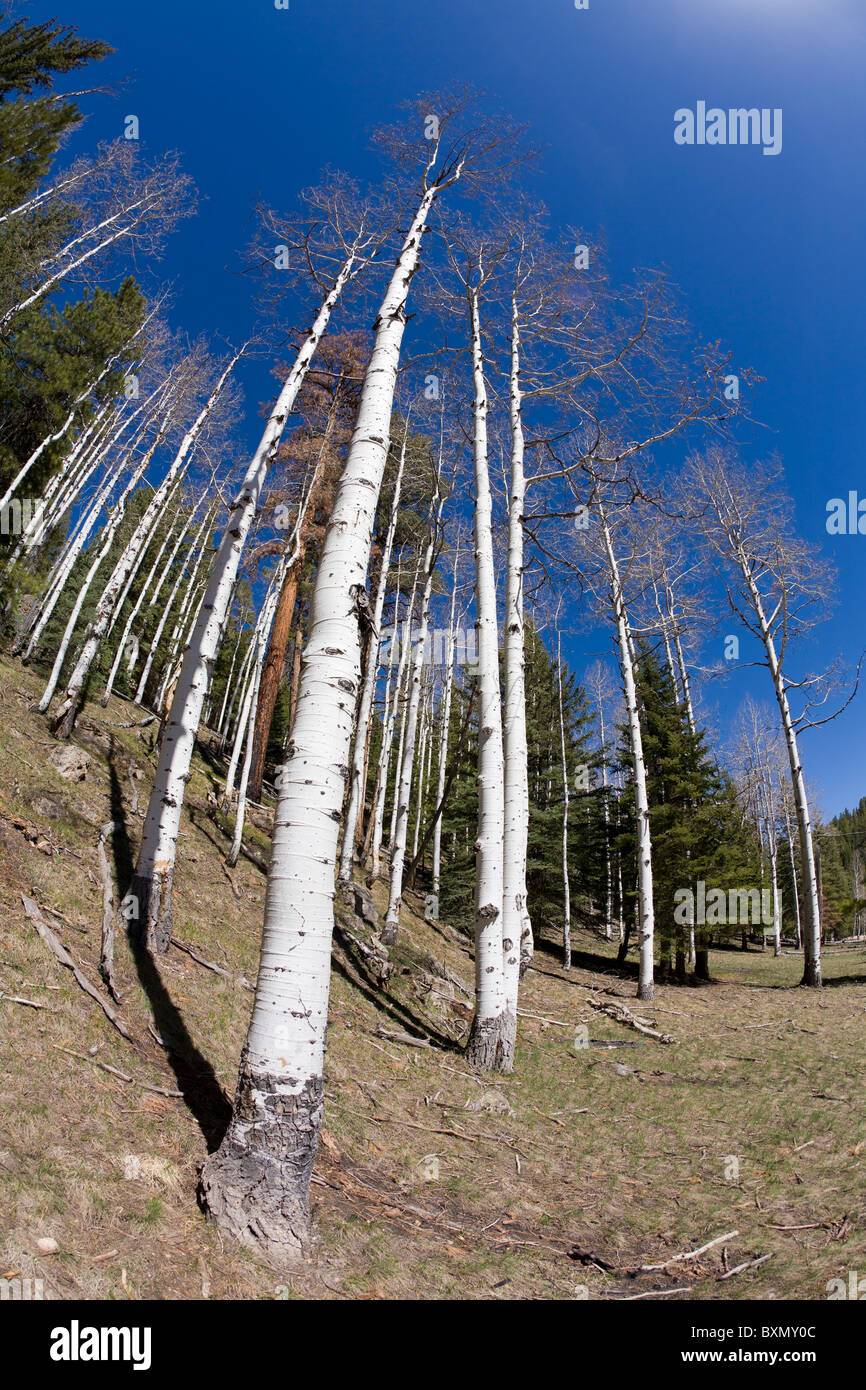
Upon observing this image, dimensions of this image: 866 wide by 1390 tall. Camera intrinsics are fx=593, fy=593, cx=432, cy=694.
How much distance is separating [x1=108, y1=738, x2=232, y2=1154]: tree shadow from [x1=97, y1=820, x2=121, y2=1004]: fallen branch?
25 cm

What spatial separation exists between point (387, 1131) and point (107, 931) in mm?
2860

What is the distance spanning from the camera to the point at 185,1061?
4332 mm

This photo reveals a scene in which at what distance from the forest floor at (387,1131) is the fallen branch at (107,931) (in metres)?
0.09

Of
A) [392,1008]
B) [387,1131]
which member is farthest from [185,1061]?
[392,1008]

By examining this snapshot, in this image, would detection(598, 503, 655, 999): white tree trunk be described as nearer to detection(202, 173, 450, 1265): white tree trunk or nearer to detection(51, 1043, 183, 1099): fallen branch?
detection(51, 1043, 183, 1099): fallen branch

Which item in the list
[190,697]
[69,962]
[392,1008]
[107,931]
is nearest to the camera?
[69,962]

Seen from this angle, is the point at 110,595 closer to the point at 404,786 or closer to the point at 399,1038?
the point at 404,786

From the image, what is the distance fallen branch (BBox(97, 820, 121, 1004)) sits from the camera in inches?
185

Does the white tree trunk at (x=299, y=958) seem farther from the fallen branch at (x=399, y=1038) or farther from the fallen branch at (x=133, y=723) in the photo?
the fallen branch at (x=133, y=723)

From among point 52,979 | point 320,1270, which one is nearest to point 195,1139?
point 320,1270

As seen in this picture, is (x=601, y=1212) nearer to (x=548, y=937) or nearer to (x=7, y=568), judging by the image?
(x=7, y=568)

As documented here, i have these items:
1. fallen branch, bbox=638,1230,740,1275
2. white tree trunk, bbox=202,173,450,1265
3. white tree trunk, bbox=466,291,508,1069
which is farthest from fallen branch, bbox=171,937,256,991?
fallen branch, bbox=638,1230,740,1275

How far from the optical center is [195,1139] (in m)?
3.40
